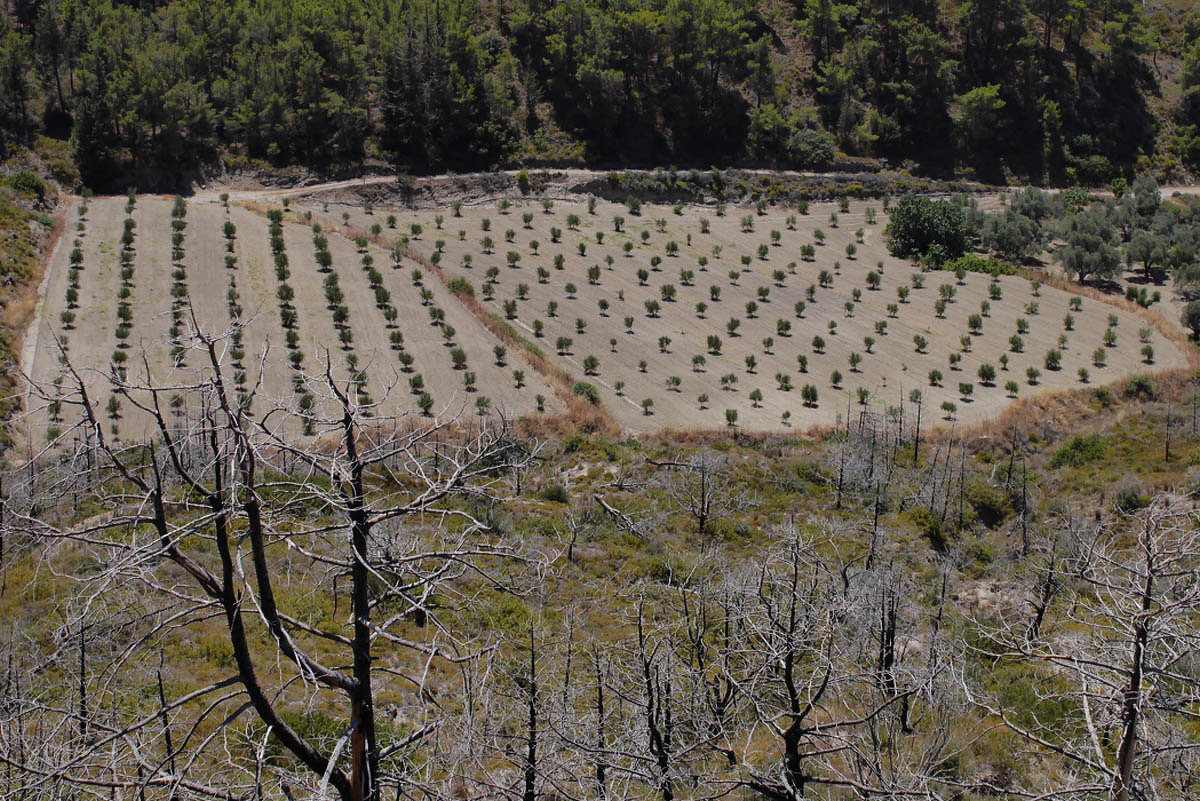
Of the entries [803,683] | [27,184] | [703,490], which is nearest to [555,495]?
[703,490]

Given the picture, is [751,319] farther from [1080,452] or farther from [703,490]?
[703,490]

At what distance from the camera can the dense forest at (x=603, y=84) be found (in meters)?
62.7

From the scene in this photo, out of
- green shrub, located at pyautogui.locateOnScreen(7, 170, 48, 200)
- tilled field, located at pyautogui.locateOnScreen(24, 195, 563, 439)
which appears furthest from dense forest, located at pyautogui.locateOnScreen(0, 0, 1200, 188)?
tilled field, located at pyautogui.locateOnScreen(24, 195, 563, 439)

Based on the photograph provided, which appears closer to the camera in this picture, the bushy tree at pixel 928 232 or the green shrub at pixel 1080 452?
the green shrub at pixel 1080 452

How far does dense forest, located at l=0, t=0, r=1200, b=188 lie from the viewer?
62.7 metres

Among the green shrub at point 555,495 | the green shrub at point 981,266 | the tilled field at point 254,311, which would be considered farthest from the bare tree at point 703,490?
the green shrub at point 981,266

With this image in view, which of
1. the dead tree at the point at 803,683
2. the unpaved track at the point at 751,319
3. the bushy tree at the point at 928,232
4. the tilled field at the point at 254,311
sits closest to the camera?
the dead tree at the point at 803,683

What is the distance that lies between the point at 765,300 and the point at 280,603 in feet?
123

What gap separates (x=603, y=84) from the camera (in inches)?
2840

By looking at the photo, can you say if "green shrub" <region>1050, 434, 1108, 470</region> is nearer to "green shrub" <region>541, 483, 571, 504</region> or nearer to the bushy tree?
"green shrub" <region>541, 483, 571, 504</region>

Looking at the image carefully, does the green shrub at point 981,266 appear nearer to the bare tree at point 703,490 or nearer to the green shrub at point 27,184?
the bare tree at point 703,490

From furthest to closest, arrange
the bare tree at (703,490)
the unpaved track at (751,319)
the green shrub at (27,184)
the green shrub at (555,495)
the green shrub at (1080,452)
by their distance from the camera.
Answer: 1. the green shrub at (27,184)
2. the unpaved track at (751,319)
3. the green shrub at (1080,452)
4. the green shrub at (555,495)
5. the bare tree at (703,490)

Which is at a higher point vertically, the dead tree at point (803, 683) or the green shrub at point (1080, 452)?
the dead tree at point (803, 683)

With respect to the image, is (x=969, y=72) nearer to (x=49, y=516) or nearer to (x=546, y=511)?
(x=546, y=511)
